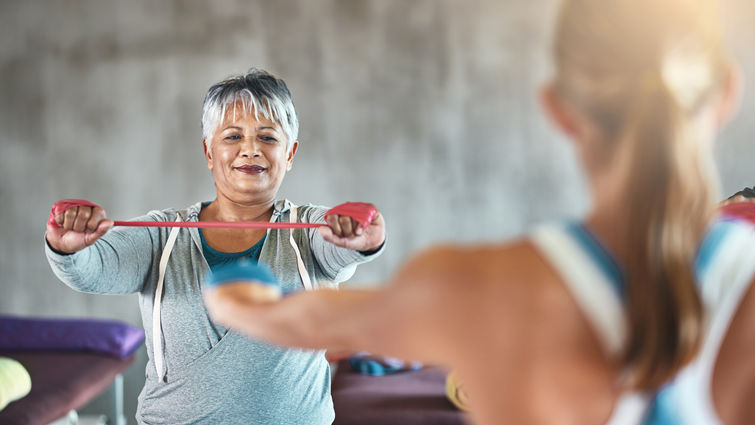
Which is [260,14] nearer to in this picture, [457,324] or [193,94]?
[193,94]

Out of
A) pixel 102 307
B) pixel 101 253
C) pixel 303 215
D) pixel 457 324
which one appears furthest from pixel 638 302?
pixel 102 307

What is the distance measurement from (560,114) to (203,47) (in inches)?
134

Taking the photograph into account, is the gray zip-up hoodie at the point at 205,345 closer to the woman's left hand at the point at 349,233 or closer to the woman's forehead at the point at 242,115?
A: the woman's left hand at the point at 349,233

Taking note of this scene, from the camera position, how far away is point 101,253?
1465 millimetres

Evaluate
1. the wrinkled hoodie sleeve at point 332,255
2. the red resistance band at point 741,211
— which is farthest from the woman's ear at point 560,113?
the wrinkled hoodie sleeve at point 332,255

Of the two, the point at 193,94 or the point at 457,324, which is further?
the point at 193,94

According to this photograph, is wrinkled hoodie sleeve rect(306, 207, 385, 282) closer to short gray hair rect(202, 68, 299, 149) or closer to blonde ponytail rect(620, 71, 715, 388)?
short gray hair rect(202, 68, 299, 149)

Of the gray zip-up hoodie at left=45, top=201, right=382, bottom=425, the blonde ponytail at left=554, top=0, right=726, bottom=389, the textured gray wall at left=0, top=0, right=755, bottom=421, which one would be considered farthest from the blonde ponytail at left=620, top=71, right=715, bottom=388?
the textured gray wall at left=0, top=0, right=755, bottom=421

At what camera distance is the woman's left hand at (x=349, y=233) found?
Result: 1371 mm

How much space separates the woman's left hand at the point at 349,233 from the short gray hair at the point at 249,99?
353mm

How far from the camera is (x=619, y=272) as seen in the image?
646 mm

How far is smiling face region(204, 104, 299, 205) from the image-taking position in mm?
1580

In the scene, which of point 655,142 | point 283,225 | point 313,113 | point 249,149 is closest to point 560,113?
point 655,142

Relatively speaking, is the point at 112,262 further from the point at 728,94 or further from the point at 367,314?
the point at 728,94
